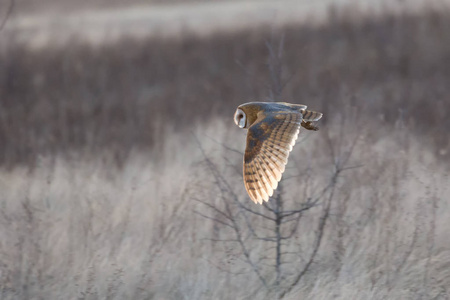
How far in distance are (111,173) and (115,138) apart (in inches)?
41.4

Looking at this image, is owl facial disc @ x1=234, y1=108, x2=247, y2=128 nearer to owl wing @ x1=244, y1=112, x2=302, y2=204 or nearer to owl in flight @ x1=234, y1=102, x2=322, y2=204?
owl in flight @ x1=234, y1=102, x2=322, y2=204

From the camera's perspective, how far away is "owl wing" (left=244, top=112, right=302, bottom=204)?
4.22 meters

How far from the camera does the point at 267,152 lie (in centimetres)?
435

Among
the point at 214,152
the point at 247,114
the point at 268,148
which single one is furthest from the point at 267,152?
the point at 214,152

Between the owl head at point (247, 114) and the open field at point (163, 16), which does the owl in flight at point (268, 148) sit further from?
the open field at point (163, 16)

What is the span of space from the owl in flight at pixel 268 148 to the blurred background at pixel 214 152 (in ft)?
1.34

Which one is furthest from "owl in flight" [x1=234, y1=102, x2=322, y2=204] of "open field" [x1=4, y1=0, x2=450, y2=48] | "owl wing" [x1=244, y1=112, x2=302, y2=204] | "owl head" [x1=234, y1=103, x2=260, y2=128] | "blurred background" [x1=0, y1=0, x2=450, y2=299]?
"open field" [x1=4, y1=0, x2=450, y2=48]

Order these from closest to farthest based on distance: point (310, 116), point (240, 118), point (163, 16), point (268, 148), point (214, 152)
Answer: point (268, 148) → point (310, 116) → point (240, 118) → point (214, 152) → point (163, 16)

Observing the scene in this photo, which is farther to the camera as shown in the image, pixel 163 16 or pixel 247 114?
pixel 163 16

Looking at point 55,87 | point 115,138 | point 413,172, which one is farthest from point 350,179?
point 55,87

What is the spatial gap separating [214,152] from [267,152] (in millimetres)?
2776

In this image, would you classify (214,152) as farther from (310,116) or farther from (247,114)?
(310,116)

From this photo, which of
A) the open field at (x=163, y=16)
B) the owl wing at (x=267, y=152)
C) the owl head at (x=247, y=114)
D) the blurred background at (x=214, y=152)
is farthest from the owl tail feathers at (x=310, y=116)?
the open field at (x=163, y=16)

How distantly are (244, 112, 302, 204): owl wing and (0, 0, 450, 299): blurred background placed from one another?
0.43 meters
